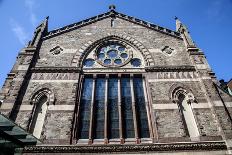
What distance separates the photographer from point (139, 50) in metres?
16.4

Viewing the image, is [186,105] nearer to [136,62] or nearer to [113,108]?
[113,108]

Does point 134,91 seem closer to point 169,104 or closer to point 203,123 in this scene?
Result: point 169,104

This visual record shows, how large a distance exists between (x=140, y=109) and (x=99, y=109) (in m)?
2.26

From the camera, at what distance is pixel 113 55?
54.2 ft

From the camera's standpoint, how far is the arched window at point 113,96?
12.4 m

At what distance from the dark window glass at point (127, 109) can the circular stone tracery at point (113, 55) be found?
1.52m

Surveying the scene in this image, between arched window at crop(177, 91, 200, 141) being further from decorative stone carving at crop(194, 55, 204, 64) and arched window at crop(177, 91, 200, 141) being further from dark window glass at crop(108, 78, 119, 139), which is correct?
dark window glass at crop(108, 78, 119, 139)

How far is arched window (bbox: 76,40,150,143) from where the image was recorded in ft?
40.7

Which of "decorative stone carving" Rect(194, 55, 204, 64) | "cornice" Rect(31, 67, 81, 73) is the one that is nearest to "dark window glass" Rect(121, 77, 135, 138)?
"cornice" Rect(31, 67, 81, 73)

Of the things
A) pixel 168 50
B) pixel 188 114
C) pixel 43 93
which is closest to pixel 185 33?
pixel 168 50

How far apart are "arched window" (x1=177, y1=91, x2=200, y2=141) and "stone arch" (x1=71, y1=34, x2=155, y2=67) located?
119 inches

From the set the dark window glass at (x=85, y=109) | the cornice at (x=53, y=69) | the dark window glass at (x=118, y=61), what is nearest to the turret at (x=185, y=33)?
the dark window glass at (x=118, y=61)

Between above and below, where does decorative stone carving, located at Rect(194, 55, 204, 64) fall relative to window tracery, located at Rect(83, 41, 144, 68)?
below

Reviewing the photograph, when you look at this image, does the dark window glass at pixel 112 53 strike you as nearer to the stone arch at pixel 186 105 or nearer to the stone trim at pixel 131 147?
the stone arch at pixel 186 105
